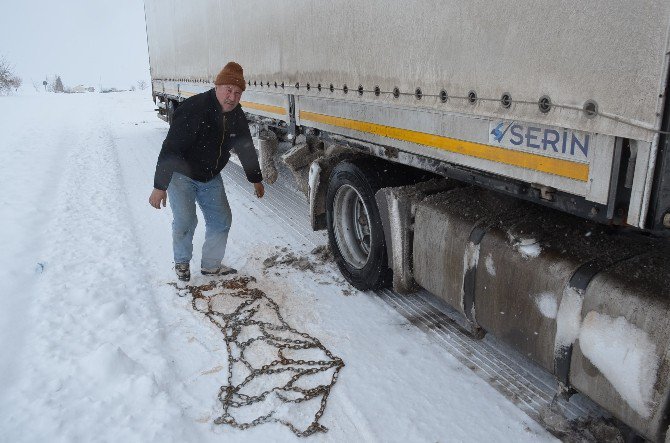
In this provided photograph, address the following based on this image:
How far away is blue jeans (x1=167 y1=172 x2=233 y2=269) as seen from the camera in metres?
4.12

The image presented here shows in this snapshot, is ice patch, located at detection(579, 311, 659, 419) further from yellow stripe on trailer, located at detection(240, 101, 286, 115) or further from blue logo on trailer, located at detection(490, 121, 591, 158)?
yellow stripe on trailer, located at detection(240, 101, 286, 115)

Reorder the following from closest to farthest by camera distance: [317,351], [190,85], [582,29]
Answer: [582,29], [317,351], [190,85]

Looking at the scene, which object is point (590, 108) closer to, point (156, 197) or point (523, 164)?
point (523, 164)

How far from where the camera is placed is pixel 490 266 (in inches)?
99.8

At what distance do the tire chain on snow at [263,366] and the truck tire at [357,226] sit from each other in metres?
0.74

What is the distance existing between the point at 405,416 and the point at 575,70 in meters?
1.88

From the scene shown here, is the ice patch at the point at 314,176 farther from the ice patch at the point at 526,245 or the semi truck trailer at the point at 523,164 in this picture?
the ice patch at the point at 526,245

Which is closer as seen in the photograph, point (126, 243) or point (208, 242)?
point (208, 242)

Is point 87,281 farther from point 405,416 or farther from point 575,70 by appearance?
point 575,70

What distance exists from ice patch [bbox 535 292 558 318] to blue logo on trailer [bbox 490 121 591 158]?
68 centimetres

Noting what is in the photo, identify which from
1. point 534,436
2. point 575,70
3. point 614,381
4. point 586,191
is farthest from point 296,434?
point 575,70

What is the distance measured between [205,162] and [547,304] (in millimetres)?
2885

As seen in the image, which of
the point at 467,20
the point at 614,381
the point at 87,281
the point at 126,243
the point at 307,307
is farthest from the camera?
the point at 126,243

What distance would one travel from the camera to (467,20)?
228cm
